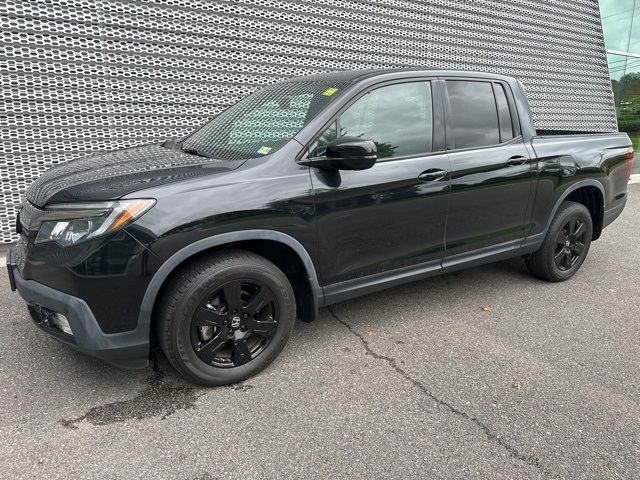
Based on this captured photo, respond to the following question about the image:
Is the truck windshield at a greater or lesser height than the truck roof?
lesser

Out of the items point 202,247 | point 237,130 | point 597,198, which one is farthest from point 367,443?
point 597,198

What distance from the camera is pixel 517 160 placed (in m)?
3.51

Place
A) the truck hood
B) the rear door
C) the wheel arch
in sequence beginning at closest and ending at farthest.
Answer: the truck hood
the rear door
the wheel arch

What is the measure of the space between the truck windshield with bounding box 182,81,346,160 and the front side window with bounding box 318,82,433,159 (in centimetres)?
19

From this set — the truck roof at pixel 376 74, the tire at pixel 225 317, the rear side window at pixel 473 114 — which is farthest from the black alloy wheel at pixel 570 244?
the tire at pixel 225 317

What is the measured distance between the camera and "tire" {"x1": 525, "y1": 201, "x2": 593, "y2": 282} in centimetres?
399

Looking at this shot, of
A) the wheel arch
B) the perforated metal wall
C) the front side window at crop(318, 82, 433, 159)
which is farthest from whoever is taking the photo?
the perforated metal wall

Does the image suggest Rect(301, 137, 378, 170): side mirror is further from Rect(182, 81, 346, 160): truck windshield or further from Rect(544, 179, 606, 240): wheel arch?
Rect(544, 179, 606, 240): wheel arch

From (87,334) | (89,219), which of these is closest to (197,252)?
(89,219)

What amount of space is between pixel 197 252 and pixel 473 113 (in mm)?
2288

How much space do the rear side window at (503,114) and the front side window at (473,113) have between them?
0.05 meters

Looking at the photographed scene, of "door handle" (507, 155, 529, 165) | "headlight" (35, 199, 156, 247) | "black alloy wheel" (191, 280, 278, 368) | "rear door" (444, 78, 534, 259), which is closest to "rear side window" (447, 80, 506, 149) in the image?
"rear door" (444, 78, 534, 259)

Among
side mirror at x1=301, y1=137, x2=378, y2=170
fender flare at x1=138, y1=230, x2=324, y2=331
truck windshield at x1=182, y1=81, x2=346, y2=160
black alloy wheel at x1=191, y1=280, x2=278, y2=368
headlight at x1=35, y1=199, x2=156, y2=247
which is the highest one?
truck windshield at x1=182, y1=81, x2=346, y2=160

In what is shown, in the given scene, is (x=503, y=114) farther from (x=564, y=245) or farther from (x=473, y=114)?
(x=564, y=245)
